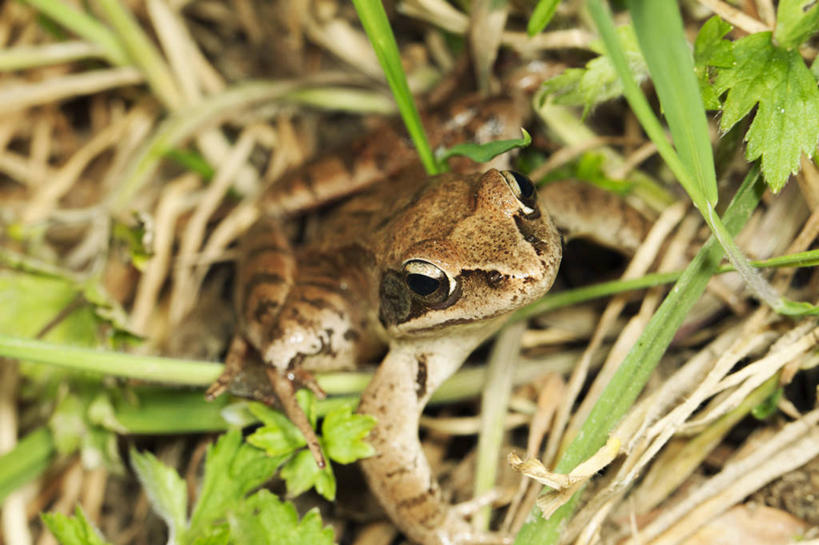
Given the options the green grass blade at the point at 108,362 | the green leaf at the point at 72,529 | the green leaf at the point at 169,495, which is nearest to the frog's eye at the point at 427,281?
the green grass blade at the point at 108,362

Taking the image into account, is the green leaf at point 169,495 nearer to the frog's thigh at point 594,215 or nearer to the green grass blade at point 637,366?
the green grass blade at point 637,366

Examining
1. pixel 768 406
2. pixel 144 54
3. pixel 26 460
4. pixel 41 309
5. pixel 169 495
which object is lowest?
pixel 768 406

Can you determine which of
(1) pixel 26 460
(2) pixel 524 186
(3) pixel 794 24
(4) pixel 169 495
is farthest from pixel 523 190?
(1) pixel 26 460

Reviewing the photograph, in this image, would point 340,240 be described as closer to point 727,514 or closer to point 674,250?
point 674,250

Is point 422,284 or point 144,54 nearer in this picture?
point 422,284

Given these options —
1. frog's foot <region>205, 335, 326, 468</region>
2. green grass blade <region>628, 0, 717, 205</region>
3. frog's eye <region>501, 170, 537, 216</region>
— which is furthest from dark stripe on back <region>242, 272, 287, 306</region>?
green grass blade <region>628, 0, 717, 205</region>

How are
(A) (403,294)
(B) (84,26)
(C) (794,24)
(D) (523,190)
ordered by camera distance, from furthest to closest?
1. (B) (84,26)
2. (A) (403,294)
3. (D) (523,190)
4. (C) (794,24)

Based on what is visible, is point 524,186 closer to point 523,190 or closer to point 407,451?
point 523,190
